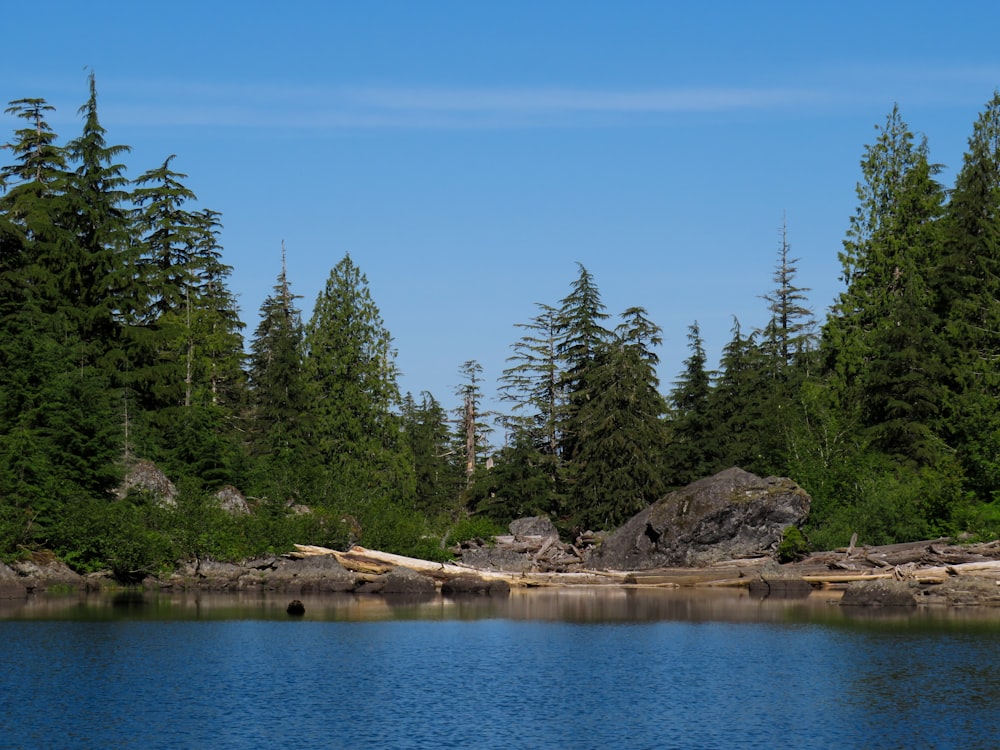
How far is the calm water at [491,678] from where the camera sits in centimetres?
2277

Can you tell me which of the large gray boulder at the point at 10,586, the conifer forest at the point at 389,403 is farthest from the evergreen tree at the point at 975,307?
the large gray boulder at the point at 10,586

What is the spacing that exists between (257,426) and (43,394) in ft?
81.4

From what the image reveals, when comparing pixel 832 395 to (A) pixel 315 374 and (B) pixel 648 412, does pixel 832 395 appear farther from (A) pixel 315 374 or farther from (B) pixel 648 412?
(A) pixel 315 374

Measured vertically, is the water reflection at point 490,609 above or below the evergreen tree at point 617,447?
below

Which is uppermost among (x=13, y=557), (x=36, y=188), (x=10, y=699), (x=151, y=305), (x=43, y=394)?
(x=36, y=188)

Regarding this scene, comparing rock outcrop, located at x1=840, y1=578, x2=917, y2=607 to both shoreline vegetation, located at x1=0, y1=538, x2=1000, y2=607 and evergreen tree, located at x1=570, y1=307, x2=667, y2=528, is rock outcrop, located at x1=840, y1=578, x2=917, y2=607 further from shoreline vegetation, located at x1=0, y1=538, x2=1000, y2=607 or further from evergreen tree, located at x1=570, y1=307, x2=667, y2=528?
evergreen tree, located at x1=570, y1=307, x2=667, y2=528

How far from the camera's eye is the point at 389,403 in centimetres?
6900

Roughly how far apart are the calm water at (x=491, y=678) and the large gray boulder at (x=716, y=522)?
13.2 meters

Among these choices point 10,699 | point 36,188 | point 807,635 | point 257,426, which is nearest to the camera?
point 10,699

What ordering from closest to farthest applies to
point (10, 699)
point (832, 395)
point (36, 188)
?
1. point (10, 699)
2. point (832, 395)
3. point (36, 188)

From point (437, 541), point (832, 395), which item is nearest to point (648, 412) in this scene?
point (832, 395)

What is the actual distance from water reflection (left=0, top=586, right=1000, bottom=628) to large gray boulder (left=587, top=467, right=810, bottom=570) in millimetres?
5872

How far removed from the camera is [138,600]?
46.1m

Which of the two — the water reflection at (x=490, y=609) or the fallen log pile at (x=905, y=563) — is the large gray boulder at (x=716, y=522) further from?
the water reflection at (x=490, y=609)
